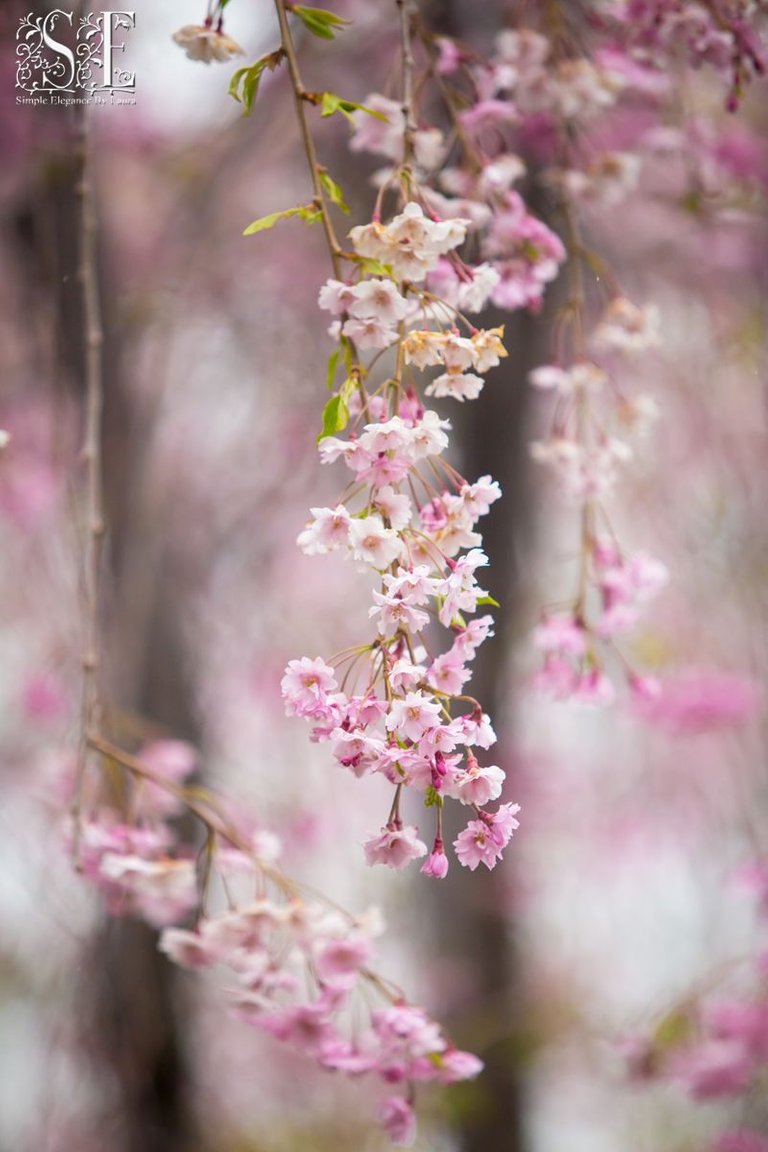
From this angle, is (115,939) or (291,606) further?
(291,606)

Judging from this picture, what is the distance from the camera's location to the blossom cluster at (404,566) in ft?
2.41

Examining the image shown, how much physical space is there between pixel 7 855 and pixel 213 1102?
70 cm

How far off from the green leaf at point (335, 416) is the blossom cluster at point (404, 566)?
0.01 m

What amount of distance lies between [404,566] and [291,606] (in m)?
2.68

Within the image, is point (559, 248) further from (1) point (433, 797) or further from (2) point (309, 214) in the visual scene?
(1) point (433, 797)

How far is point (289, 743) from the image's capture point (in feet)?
11.2

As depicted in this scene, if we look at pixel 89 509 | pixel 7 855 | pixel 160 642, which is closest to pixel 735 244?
pixel 160 642

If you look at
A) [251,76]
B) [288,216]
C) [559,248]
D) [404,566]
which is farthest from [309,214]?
[559,248]

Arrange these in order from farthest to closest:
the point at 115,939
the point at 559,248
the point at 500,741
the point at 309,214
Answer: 1. the point at 500,741
2. the point at 115,939
3. the point at 559,248
4. the point at 309,214

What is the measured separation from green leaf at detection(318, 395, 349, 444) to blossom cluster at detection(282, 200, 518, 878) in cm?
1

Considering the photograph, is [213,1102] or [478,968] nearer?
[213,1102]

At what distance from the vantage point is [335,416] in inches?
32.1

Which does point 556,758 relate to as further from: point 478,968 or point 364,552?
point 364,552

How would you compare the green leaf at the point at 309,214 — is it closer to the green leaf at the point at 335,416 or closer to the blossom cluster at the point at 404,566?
the blossom cluster at the point at 404,566
